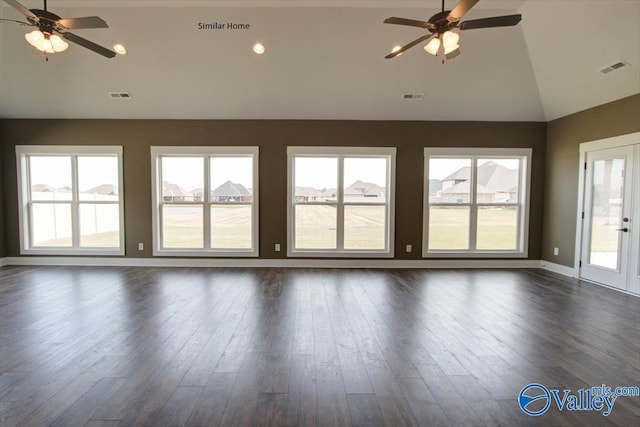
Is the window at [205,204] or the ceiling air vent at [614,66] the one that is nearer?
the ceiling air vent at [614,66]

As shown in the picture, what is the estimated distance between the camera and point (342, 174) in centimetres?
602

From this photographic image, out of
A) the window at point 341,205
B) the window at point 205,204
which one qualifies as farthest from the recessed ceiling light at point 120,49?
the window at point 341,205

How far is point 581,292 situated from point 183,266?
685 centimetres

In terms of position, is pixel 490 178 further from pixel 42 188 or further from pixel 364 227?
pixel 42 188

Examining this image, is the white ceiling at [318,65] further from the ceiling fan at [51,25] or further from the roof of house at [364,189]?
the ceiling fan at [51,25]

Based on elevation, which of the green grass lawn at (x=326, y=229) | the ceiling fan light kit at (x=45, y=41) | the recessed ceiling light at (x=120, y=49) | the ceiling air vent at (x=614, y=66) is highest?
the recessed ceiling light at (x=120, y=49)

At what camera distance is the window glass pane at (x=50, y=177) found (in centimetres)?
600

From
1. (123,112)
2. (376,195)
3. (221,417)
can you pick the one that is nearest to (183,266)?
(123,112)

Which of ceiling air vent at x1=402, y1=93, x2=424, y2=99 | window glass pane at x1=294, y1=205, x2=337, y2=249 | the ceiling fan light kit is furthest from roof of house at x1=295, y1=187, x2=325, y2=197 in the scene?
the ceiling fan light kit

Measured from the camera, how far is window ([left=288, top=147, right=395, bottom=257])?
6012 millimetres

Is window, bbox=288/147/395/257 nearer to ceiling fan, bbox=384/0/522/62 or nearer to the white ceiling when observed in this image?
the white ceiling

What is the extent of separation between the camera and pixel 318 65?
15.7 feet

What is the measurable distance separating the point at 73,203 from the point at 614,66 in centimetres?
948

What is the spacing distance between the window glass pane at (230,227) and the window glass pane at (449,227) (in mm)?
3767
